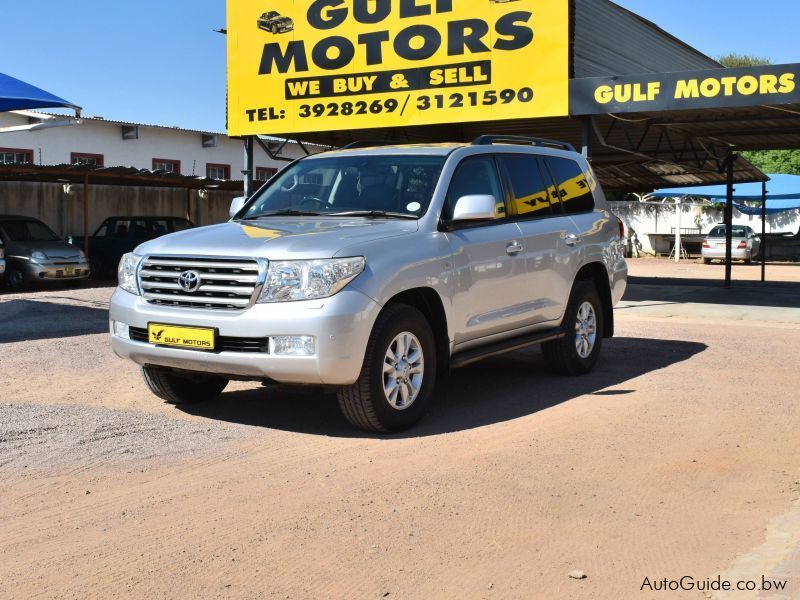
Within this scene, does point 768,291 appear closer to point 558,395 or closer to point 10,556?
point 558,395

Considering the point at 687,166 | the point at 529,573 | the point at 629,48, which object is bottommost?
the point at 529,573

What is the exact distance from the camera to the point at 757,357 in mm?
10648

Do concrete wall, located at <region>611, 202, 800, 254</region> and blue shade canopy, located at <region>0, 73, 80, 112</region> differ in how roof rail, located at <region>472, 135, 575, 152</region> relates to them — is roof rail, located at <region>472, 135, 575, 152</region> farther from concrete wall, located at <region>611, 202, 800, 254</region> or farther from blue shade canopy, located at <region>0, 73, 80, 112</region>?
concrete wall, located at <region>611, 202, 800, 254</region>

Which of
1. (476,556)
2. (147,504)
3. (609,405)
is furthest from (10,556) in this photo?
(609,405)

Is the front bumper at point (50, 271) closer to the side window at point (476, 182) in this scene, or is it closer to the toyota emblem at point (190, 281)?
the side window at point (476, 182)

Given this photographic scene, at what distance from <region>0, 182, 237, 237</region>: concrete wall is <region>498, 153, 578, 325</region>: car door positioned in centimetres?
1881

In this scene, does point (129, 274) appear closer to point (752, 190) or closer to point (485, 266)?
point (485, 266)

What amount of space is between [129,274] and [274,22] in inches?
469

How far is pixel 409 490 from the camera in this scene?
5.38 metres

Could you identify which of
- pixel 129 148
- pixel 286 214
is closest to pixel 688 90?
pixel 286 214

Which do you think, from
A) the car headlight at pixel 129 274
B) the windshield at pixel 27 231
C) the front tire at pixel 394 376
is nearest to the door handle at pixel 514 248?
the front tire at pixel 394 376

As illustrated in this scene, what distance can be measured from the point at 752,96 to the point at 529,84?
3417mm

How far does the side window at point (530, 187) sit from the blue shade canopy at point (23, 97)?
963cm

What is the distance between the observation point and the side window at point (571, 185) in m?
8.99
